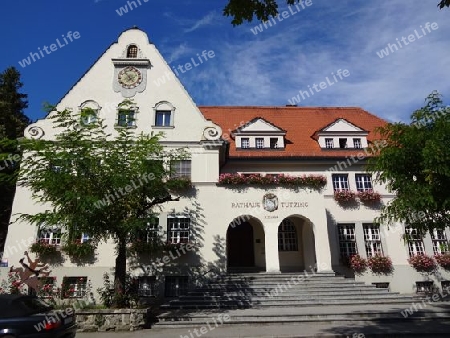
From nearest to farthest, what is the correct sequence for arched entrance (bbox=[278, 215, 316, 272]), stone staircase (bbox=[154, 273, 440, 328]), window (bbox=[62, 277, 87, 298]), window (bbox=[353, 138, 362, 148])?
1. stone staircase (bbox=[154, 273, 440, 328])
2. window (bbox=[62, 277, 87, 298])
3. arched entrance (bbox=[278, 215, 316, 272])
4. window (bbox=[353, 138, 362, 148])

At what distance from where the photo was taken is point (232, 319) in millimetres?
11242

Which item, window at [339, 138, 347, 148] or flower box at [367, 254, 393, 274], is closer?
flower box at [367, 254, 393, 274]

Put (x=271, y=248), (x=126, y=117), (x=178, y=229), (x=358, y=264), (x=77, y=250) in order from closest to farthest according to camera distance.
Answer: (x=126, y=117), (x=77, y=250), (x=271, y=248), (x=178, y=229), (x=358, y=264)

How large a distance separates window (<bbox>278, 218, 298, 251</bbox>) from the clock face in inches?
473

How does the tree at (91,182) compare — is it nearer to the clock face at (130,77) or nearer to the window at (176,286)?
the window at (176,286)

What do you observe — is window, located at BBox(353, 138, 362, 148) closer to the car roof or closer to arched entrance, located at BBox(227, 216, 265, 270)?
arched entrance, located at BBox(227, 216, 265, 270)

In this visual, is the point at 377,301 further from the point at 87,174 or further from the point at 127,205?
the point at 87,174

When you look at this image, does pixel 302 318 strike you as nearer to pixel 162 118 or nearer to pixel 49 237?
pixel 162 118

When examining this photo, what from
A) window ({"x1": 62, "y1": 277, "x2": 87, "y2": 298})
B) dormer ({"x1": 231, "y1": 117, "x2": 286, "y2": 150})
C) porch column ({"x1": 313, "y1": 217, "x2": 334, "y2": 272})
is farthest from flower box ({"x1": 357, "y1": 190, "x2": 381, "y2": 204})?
window ({"x1": 62, "y1": 277, "x2": 87, "y2": 298})

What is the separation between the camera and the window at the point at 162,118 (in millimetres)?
18466

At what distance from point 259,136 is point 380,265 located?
10026mm

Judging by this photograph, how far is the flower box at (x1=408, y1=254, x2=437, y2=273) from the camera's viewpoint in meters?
17.8

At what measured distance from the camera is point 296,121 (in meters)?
23.9

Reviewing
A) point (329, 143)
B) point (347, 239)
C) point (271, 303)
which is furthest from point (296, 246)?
point (329, 143)
